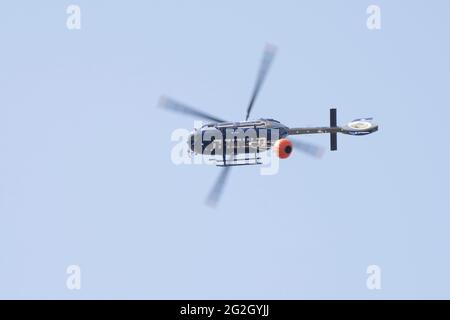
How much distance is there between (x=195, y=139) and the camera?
98688 millimetres

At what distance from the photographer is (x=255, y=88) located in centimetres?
9738
